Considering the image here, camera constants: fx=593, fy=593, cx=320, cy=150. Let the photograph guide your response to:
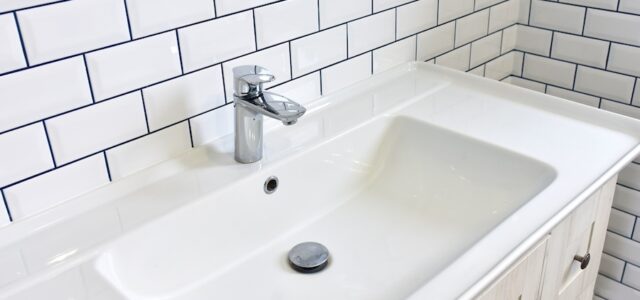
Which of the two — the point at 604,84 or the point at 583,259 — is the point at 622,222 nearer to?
the point at 604,84

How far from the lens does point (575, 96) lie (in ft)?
4.67

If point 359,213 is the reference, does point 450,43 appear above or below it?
above

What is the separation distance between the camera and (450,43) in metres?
1.35

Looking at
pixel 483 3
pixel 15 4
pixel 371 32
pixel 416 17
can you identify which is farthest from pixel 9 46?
pixel 483 3

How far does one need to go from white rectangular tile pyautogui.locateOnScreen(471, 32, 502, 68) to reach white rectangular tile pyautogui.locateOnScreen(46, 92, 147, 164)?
0.85 m

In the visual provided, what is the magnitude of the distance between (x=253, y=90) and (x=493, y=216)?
0.44 metres

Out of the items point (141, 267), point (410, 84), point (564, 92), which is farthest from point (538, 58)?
point (141, 267)

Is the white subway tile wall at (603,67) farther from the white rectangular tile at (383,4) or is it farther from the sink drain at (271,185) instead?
the sink drain at (271,185)

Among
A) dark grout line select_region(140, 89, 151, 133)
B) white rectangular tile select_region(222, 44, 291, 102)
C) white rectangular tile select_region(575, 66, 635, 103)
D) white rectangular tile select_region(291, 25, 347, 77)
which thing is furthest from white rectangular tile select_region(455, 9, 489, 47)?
dark grout line select_region(140, 89, 151, 133)

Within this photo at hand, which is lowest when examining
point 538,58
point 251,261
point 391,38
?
point 251,261

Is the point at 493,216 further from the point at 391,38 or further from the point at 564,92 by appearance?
the point at 564,92

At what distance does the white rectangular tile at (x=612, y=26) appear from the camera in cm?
128

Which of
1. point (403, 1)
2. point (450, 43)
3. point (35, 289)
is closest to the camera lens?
point (35, 289)

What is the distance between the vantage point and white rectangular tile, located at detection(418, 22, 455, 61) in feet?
4.23
